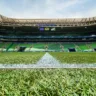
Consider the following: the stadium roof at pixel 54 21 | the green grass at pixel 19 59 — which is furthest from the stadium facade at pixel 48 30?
the green grass at pixel 19 59

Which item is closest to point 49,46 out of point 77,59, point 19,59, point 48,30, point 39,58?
point 48,30

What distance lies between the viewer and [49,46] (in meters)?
62.7

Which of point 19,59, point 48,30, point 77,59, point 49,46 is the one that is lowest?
point 77,59

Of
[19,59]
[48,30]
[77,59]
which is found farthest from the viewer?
[48,30]

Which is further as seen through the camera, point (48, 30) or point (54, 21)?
point (48, 30)

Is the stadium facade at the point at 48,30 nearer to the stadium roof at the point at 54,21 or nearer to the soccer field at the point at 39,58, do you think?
the stadium roof at the point at 54,21

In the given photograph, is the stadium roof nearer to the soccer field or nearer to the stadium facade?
the stadium facade

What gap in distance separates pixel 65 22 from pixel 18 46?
1815 centimetres

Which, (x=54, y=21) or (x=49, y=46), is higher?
(x=54, y=21)

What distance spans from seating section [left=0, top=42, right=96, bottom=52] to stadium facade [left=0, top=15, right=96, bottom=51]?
254 cm

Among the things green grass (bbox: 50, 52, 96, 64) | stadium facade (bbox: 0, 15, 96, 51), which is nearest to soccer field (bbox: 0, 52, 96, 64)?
green grass (bbox: 50, 52, 96, 64)

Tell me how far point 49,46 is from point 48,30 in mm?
9090

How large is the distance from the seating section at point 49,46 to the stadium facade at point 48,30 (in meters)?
2.54

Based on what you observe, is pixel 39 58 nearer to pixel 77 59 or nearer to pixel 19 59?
pixel 19 59
